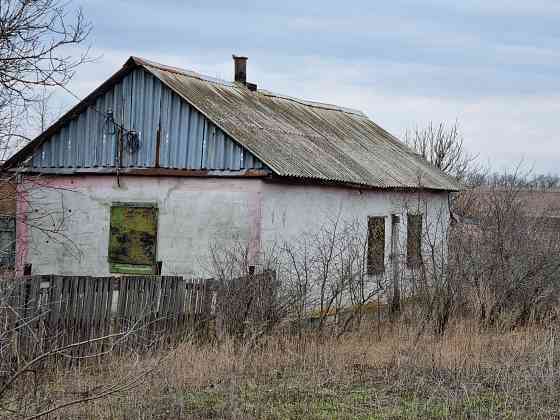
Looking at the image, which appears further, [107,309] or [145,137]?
[145,137]

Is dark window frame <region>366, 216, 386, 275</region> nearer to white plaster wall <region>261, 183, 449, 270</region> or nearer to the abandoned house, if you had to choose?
white plaster wall <region>261, 183, 449, 270</region>

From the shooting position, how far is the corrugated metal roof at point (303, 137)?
46.3ft

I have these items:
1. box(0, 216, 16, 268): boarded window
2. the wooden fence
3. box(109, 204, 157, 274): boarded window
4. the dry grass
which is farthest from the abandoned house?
the dry grass

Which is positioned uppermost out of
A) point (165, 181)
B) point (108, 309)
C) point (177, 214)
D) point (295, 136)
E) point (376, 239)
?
point (295, 136)

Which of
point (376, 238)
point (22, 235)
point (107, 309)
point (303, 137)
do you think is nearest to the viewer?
point (107, 309)

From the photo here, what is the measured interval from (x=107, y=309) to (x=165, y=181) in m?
4.74

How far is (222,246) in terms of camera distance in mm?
13734

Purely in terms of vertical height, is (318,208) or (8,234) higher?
(318,208)

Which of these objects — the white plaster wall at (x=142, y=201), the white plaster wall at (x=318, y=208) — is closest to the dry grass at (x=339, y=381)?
the white plaster wall at (x=318, y=208)

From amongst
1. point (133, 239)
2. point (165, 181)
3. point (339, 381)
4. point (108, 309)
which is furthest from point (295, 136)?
point (339, 381)

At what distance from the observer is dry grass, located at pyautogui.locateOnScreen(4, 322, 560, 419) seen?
23.7ft

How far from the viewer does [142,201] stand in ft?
47.8

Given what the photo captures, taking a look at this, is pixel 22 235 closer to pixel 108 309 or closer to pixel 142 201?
pixel 142 201

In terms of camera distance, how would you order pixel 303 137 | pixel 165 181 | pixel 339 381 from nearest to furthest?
pixel 339 381, pixel 165 181, pixel 303 137
